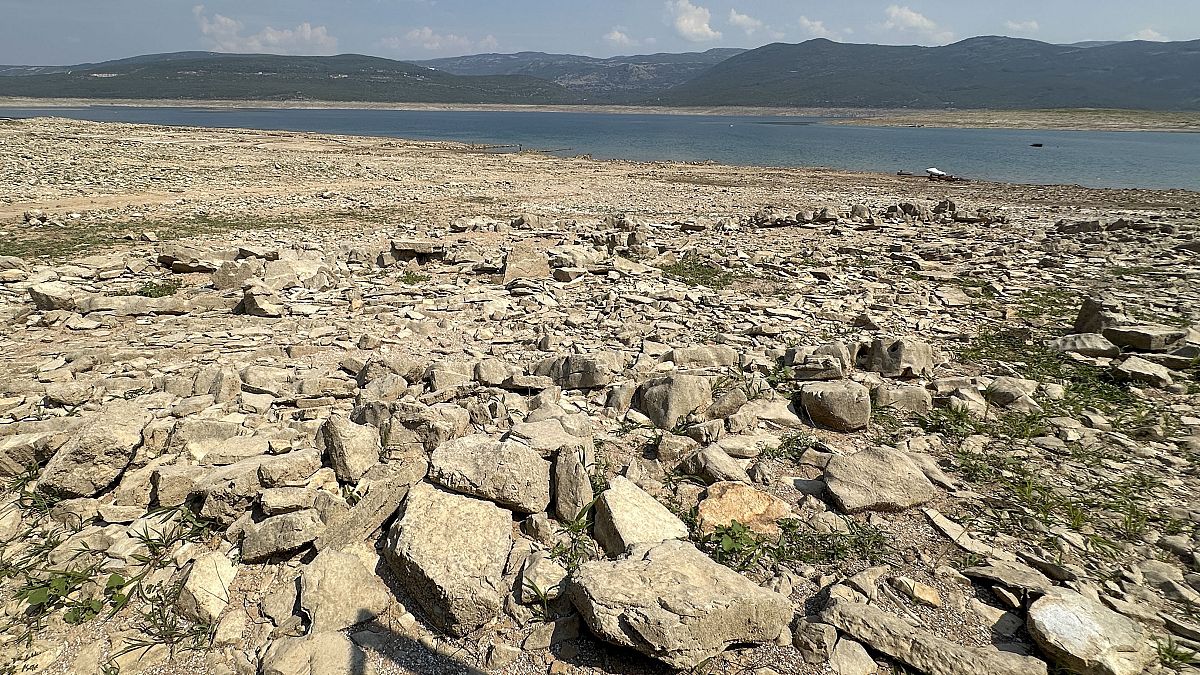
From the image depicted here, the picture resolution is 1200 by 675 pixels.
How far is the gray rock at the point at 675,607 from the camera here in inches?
118

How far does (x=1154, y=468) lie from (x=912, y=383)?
6.44 feet

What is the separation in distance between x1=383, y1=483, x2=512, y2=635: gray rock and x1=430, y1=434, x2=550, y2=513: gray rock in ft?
0.34

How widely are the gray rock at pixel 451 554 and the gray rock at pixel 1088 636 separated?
2.78 meters

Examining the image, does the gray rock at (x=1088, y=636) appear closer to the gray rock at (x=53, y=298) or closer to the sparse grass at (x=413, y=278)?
the sparse grass at (x=413, y=278)

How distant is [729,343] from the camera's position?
758 cm

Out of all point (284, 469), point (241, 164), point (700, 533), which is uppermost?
point (241, 164)

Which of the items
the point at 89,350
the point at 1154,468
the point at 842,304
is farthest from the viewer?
the point at 842,304

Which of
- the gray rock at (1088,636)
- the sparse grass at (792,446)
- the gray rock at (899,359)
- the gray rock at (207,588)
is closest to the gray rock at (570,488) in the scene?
the sparse grass at (792,446)

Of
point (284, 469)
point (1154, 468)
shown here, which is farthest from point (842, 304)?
point (284, 469)

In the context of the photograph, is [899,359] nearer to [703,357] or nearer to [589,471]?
[703,357]

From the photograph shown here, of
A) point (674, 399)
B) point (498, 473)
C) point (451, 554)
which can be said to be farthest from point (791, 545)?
point (451, 554)

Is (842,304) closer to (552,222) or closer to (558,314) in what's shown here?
(558,314)

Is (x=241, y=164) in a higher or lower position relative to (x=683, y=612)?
higher

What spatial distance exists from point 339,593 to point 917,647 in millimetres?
3015
